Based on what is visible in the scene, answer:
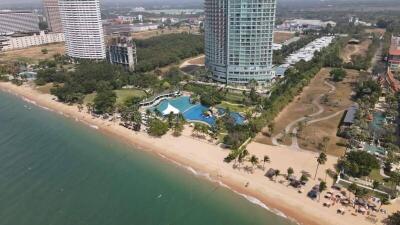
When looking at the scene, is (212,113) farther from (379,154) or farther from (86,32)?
(86,32)

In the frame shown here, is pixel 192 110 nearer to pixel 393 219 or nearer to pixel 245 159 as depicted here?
pixel 245 159

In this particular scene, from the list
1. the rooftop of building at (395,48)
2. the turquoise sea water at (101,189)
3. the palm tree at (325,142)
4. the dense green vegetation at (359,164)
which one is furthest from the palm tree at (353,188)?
the rooftop of building at (395,48)

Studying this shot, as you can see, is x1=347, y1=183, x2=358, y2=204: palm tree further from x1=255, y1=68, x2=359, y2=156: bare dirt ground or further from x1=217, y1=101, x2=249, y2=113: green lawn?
x1=217, y1=101, x2=249, y2=113: green lawn

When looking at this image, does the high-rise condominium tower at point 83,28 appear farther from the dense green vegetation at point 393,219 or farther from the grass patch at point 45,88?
the dense green vegetation at point 393,219

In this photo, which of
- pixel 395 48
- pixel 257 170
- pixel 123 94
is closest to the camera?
pixel 257 170

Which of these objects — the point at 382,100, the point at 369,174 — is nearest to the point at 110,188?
the point at 369,174

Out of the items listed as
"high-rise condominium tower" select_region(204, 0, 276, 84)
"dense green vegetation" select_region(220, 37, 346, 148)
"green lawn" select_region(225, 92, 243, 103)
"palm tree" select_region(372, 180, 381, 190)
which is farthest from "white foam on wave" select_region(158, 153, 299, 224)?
"high-rise condominium tower" select_region(204, 0, 276, 84)

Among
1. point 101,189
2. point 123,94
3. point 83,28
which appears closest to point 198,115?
point 123,94
